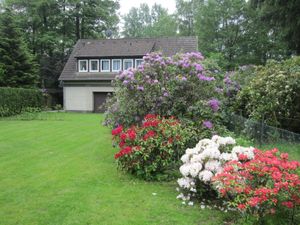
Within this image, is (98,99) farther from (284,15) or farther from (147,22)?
(147,22)

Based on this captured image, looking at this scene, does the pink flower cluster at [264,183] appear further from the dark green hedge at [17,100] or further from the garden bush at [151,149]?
the dark green hedge at [17,100]

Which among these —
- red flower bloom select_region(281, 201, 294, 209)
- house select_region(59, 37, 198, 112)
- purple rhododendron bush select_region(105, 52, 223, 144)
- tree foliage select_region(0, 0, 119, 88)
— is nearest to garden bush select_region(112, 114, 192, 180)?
purple rhododendron bush select_region(105, 52, 223, 144)

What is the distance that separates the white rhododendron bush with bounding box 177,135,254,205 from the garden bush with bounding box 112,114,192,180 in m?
0.91

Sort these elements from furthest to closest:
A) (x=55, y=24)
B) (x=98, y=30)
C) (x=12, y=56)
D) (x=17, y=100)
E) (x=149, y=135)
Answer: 1. (x=98, y=30)
2. (x=55, y=24)
3. (x=12, y=56)
4. (x=17, y=100)
5. (x=149, y=135)

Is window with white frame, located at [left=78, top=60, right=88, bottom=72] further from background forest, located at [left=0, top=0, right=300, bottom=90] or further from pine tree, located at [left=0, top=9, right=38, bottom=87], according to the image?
background forest, located at [left=0, top=0, right=300, bottom=90]

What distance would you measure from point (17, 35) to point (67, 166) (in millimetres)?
20760

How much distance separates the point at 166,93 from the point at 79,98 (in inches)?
712

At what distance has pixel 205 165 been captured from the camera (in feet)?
14.8

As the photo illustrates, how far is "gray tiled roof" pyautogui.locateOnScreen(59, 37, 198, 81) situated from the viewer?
23156 mm

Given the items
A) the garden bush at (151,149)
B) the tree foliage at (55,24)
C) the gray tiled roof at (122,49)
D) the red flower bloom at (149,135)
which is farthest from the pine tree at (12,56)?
the red flower bloom at (149,135)

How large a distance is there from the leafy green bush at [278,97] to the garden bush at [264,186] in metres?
4.54

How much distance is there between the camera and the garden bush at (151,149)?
5621mm

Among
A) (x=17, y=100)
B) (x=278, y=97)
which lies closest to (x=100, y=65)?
(x=17, y=100)

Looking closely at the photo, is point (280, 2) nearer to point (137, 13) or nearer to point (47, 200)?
point (47, 200)
